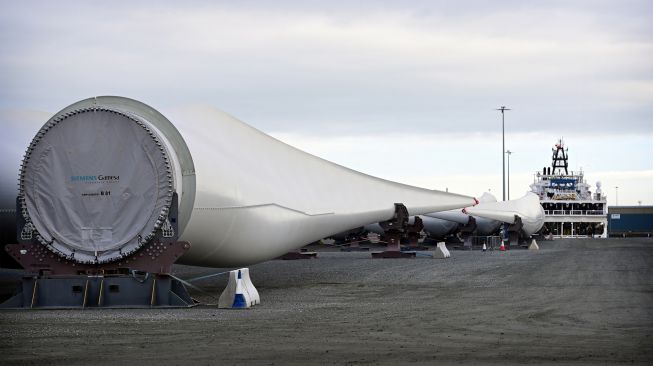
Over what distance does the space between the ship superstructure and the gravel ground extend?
90.1m

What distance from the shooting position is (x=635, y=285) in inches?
947

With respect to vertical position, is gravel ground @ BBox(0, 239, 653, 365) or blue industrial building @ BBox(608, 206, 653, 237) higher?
blue industrial building @ BBox(608, 206, 653, 237)

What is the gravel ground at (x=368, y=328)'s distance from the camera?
11.4m

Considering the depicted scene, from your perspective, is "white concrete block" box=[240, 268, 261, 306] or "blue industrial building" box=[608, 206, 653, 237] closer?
"white concrete block" box=[240, 268, 261, 306]

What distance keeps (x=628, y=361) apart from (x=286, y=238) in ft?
45.7

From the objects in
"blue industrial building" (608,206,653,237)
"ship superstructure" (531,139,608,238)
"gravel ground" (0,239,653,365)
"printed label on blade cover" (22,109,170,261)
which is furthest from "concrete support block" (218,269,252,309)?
"blue industrial building" (608,206,653,237)

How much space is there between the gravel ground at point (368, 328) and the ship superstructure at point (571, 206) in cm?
9007

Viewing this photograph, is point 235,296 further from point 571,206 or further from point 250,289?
point 571,206

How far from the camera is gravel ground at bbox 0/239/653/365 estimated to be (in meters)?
11.4

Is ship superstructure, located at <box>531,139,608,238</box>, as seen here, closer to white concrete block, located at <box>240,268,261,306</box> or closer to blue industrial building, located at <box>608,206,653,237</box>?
blue industrial building, located at <box>608,206,653,237</box>

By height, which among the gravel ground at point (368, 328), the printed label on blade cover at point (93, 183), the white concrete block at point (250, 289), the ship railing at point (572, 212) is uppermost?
the ship railing at point (572, 212)

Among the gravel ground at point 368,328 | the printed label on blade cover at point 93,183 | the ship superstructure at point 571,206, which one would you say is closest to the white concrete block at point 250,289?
the gravel ground at point 368,328

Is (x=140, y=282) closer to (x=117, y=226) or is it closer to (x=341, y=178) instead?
(x=117, y=226)

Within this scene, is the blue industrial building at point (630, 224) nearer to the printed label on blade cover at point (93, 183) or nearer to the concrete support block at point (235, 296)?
the concrete support block at point (235, 296)
